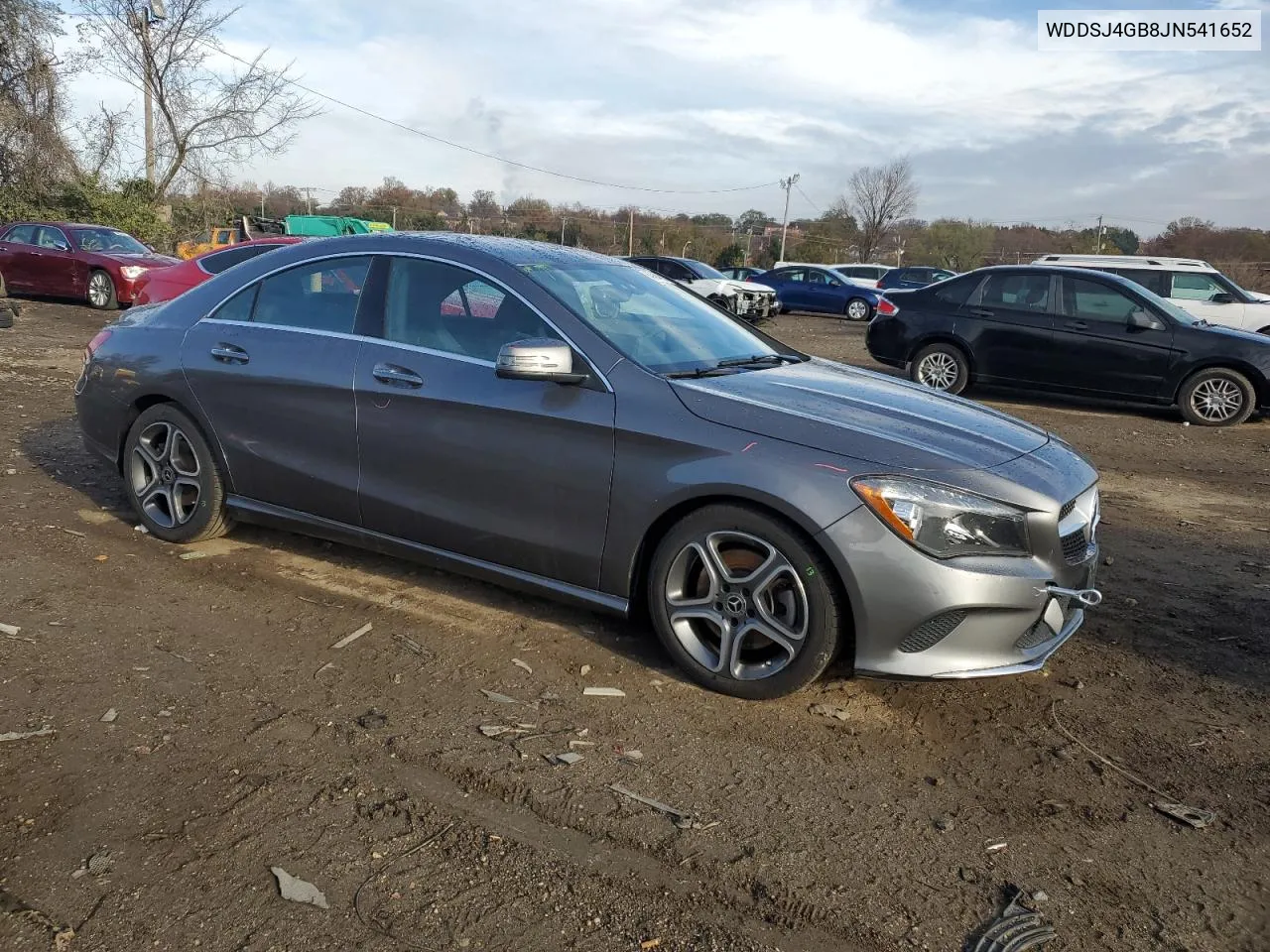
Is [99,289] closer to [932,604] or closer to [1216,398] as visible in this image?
[1216,398]

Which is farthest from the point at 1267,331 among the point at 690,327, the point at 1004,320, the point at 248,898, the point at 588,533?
the point at 248,898

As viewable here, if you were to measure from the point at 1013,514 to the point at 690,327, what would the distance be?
1711 millimetres

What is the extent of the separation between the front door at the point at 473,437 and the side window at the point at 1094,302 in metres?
8.18

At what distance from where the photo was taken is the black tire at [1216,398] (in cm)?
980

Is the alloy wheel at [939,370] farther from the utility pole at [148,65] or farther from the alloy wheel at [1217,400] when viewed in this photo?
the utility pole at [148,65]

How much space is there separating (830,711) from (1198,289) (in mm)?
14057

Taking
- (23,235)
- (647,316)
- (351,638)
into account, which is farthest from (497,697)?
(23,235)

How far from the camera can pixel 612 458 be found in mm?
3582

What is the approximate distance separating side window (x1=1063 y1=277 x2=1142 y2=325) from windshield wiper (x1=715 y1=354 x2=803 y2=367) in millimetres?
6868

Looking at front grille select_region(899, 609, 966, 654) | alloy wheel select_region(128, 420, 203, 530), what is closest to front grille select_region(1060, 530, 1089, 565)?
front grille select_region(899, 609, 966, 654)

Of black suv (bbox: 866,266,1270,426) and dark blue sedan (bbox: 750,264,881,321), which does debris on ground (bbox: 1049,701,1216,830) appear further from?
dark blue sedan (bbox: 750,264,881,321)

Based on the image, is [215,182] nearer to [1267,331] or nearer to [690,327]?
[1267,331]

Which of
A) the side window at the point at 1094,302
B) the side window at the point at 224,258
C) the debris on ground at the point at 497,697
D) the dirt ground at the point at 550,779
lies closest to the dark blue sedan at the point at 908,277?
the side window at the point at 1094,302

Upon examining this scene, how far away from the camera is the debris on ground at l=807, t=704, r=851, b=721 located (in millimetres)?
3395
